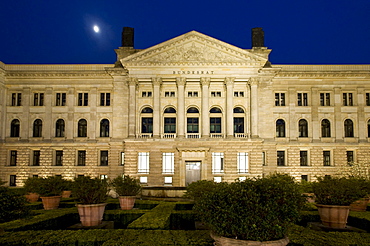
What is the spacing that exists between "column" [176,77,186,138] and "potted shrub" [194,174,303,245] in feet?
110

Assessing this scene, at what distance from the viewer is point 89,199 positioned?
711 inches

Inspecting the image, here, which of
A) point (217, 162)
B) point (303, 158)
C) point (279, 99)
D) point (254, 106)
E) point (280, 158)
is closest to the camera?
point (217, 162)

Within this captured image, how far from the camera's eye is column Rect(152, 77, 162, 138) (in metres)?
45.0

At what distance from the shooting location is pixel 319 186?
58.5 feet

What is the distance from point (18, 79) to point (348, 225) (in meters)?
47.5

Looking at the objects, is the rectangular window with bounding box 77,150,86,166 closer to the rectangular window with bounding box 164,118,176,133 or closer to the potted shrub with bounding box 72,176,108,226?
the rectangular window with bounding box 164,118,176,133

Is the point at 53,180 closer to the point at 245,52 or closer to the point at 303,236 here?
the point at 303,236

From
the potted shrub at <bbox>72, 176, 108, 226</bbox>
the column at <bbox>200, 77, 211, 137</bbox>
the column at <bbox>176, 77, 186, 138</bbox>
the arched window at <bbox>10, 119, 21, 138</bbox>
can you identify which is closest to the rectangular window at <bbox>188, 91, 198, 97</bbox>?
the column at <bbox>176, 77, 186, 138</bbox>

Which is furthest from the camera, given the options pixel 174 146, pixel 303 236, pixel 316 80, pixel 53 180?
pixel 316 80

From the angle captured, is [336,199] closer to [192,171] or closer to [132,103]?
[192,171]

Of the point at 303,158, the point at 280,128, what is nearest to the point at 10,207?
the point at 280,128

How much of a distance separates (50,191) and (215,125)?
1064 inches

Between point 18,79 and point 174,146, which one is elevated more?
point 18,79

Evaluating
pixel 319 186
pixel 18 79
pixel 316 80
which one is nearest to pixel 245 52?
pixel 316 80
